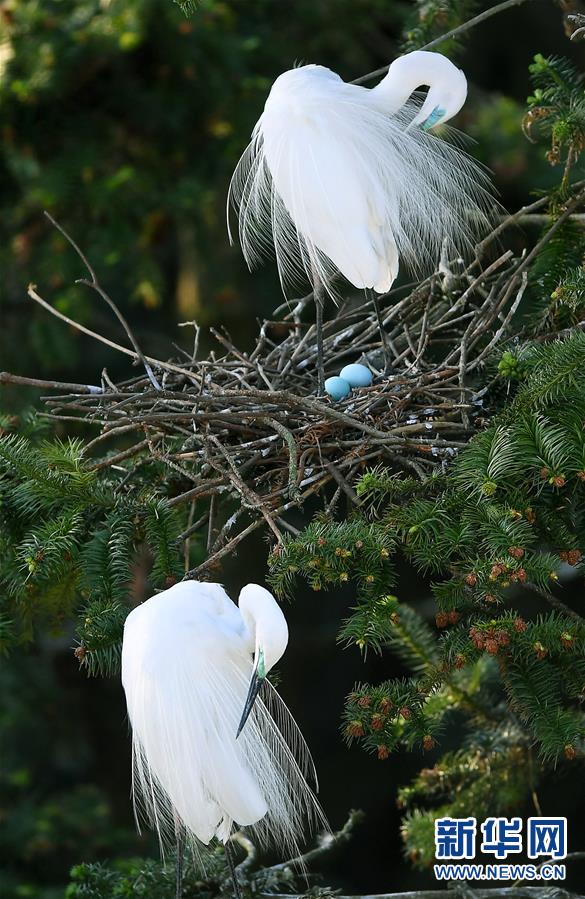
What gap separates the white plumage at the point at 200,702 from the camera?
2.15 meters

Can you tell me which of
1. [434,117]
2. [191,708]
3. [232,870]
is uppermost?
[434,117]

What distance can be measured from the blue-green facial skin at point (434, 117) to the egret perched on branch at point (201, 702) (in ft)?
4.03

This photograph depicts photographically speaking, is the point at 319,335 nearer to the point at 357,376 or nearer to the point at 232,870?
the point at 357,376

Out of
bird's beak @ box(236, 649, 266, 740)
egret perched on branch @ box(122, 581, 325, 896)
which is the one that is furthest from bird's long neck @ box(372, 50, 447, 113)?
bird's beak @ box(236, 649, 266, 740)

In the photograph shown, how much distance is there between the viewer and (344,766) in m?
6.97

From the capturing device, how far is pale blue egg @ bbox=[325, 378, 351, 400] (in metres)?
2.79

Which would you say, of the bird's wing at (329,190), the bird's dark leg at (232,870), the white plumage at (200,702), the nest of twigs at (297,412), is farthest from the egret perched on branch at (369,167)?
the bird's dark leg at (232,870)

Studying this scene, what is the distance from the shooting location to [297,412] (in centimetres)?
259

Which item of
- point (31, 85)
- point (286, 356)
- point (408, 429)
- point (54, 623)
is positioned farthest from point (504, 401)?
point (31, 85)

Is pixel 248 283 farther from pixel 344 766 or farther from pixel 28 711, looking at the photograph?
pixel 344 766

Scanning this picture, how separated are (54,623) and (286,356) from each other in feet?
2.77

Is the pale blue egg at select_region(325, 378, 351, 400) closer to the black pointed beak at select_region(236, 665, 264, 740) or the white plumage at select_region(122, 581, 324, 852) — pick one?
the white plumage at select_region(122, 581, 324, 852)

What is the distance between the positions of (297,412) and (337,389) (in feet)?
0.75

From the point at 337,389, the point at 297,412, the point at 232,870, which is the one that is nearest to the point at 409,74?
the point at 337,389
